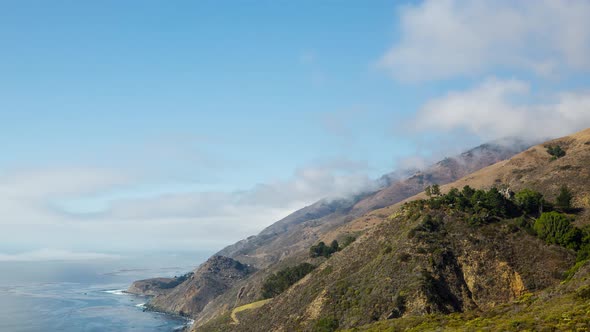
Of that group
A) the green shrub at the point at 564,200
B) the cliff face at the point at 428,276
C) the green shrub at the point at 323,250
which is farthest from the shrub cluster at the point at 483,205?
the green shrub at the point at 323,250

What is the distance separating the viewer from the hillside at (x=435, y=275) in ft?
212

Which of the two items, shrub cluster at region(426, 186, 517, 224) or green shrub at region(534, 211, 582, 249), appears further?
shrub cluster at region(426, 186, 517, 224)

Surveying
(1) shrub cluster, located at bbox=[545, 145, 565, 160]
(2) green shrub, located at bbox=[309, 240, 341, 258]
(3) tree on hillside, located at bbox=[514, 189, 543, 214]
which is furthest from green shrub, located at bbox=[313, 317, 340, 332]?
(1) shrub cluster, located at bbox=[545, 145, 565, 160]

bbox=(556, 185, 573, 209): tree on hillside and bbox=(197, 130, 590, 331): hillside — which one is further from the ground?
bbox=(556, 185, 573, 209): tree on hillside

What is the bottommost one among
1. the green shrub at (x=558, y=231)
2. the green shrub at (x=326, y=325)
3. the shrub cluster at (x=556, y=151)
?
the green shrub at (x=326, y=325)

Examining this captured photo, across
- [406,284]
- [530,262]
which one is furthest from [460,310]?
[530,262]

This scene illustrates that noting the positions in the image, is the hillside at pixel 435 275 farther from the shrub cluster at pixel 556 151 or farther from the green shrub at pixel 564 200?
the shrub cluster at pixel 556 151

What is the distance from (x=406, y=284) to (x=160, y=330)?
14353 cm

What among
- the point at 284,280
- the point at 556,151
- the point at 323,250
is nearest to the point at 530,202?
the point at 284,280

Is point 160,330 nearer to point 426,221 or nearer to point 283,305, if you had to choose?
point 283,305

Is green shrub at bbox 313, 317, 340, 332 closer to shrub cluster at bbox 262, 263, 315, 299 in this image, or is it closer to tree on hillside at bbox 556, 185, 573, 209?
shrub cluster at bbox 262, 263, 315, 299

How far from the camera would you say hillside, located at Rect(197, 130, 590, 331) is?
2548 inches

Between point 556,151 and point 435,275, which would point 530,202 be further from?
point 556,151

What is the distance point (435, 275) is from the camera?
72.5 m
